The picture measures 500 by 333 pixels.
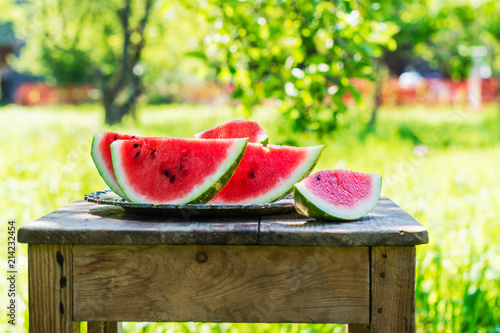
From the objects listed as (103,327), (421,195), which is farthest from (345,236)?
(421,195)

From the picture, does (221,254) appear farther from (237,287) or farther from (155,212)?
(155,212)

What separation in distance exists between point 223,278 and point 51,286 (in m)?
0.45

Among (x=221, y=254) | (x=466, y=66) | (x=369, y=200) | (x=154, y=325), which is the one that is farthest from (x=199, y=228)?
(x=466, y=66)

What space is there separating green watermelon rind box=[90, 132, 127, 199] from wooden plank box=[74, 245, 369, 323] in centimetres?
35

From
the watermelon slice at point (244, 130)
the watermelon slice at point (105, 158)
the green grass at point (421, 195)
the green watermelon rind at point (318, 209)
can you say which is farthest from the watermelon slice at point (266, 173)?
the green grass at point (421, 195)

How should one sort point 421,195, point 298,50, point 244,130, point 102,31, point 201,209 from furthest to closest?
point 102,31
point 421,195
point 298,50
point 244,130
point 201,209

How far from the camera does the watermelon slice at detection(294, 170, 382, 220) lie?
5.13 ft

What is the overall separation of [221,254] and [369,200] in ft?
1.70

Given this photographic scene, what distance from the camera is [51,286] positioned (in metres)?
1.47

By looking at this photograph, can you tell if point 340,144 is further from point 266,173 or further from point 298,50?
point 266,173

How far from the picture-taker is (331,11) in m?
3.62

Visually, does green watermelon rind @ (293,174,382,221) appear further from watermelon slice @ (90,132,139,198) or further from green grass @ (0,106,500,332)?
green grass @ (0,106,500,332)

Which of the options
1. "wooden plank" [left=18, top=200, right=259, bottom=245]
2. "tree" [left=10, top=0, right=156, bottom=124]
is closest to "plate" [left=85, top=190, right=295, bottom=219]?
"wooden plank" [left=18, top=200, right=259, bottom=245]

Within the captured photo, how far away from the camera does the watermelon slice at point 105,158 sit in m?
1.78
